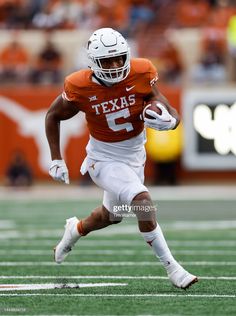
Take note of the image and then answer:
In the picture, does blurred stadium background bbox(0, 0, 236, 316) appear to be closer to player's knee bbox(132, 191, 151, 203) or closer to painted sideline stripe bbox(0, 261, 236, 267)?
painted sideline stripe bbox(0, 261, 236, 267)

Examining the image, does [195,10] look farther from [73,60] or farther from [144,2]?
[73,60]

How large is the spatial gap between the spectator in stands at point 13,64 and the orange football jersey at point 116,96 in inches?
441

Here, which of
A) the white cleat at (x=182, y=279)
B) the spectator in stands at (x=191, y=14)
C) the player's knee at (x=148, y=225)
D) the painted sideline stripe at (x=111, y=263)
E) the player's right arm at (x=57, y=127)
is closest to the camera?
the white cleat at (x=182, y=279)

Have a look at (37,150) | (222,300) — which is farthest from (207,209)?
(222,300)

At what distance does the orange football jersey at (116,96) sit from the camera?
21.6 feet

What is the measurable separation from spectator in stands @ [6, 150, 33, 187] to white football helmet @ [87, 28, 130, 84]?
10.6m

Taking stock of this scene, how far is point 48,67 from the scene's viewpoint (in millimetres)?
17719

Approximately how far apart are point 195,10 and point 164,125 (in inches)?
488

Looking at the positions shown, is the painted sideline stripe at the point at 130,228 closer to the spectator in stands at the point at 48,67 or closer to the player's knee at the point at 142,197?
the player's knee at the point at 142,197

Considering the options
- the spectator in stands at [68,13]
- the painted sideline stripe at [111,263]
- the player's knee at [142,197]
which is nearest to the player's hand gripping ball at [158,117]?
the player's knee at [142,197]

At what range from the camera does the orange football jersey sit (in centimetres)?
659

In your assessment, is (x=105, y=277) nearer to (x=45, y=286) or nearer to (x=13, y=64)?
(x=45, y=286)

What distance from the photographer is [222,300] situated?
5926 mm

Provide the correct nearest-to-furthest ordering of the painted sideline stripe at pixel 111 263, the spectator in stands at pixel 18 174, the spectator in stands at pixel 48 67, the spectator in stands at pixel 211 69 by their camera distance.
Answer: the painted sideline stripe at pixel 111 263
the spectator in stands at pixel 18 174
the spectator in stands at pixel 211 69
the spectator in stands at pixel 48 67
